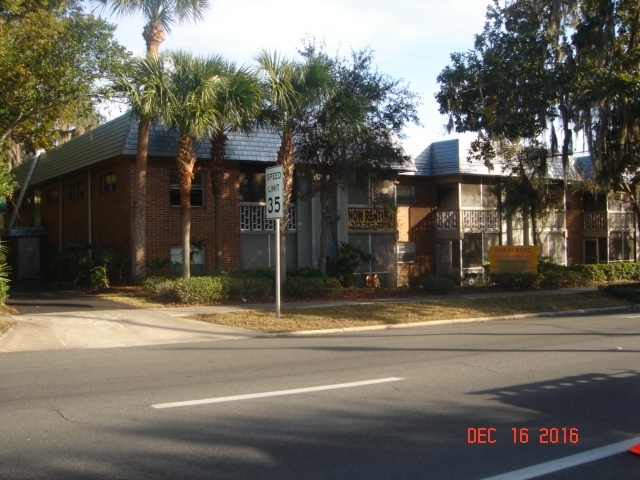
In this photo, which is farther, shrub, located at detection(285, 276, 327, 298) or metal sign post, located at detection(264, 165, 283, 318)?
shrub, located at detection(285, 276, 327, 298)

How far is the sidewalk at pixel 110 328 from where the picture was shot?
500 inches

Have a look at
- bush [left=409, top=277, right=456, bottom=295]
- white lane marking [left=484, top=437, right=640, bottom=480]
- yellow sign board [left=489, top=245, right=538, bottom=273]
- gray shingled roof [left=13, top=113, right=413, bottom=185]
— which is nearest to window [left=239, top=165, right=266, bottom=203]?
gray shingled roof [left=13, top=113, right=413, bottom=185]

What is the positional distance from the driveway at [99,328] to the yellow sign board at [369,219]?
12.2 m

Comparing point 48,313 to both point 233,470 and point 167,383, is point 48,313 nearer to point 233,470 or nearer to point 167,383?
point 167,383

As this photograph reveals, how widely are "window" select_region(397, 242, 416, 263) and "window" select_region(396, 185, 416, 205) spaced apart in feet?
6.08

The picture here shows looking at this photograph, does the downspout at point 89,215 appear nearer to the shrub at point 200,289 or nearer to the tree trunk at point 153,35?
the tree trunk at point 153,35

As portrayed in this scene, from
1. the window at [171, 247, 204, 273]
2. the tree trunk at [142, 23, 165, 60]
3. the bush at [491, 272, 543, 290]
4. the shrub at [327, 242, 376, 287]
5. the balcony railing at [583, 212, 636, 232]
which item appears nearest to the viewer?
the tree trunk at [142, 23, 165, 60]

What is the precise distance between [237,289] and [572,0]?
41.5 ft

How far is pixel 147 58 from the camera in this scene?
17797mm

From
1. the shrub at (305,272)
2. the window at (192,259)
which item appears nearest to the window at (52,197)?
the window at (192,259)

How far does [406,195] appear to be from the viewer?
30.6m

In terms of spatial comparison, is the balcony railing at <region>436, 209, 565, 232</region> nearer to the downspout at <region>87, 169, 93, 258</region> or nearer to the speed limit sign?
the downspout at <region>87, 169, 93, 258</region>

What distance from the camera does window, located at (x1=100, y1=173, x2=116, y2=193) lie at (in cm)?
2513

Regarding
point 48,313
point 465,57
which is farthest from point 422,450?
point 465,57
